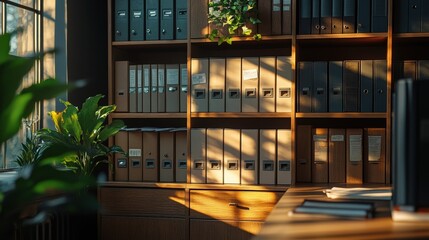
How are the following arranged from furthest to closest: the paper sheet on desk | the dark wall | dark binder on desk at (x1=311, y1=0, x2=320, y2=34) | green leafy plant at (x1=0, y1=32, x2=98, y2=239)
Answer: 1. the dark wall
2. dark binder on desk at (x1=311, y1=0, x2=320, y2=34)
3. the paper sheet on desk
4. green leafy plant at (x1=0, y1=32, x2=98, y2=239)

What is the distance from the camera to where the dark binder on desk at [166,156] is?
4.18m

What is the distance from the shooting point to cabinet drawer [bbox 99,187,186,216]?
4.06m

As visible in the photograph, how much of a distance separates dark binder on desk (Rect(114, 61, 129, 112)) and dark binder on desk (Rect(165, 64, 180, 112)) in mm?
272

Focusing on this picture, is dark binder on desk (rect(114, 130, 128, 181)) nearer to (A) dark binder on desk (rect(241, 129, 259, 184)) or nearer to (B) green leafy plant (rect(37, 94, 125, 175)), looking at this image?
(B) green leafy plant (rect(37, 94, 125, 175))

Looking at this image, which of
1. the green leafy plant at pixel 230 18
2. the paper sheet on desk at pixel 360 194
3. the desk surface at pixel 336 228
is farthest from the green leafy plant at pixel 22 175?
the green leafy plant at pixel 230 18

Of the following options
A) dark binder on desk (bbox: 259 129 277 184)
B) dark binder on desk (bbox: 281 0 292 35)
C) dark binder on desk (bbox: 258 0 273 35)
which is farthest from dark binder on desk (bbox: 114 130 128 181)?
dark binder on desk (bbox: 281 0 292 35)

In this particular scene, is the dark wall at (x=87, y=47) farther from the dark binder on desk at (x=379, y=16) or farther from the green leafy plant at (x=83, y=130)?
the dark binder on desk at (x=379, y=16)

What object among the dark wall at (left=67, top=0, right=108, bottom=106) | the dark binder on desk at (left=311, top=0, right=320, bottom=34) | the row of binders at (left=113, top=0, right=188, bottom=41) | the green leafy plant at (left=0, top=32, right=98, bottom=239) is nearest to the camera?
the green leafy plant at (left=0, top=32, right=98, bottom=239)

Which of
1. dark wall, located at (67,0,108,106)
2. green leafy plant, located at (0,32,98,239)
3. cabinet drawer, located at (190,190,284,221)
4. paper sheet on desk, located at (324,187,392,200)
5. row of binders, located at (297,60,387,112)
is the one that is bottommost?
cabinet drawer, located at (190,190,284,221)

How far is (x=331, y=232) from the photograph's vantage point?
1745 mm

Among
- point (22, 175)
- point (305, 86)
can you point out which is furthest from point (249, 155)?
point (22, 175)

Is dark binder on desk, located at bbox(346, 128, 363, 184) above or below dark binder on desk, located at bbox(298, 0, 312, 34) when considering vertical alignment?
below

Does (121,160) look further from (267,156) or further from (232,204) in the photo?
(267,156)

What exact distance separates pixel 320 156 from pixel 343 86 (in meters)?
0.45
